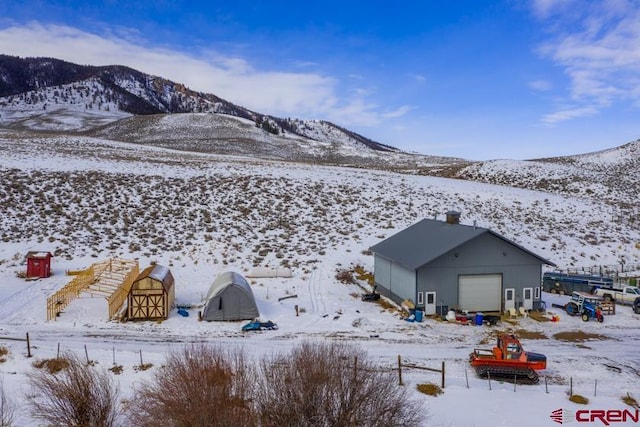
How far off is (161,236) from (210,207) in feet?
23.7

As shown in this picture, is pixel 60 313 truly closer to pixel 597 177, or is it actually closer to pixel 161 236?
pixel 161 236

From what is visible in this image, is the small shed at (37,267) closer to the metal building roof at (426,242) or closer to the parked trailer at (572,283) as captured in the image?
the metal building roof at (426,242)

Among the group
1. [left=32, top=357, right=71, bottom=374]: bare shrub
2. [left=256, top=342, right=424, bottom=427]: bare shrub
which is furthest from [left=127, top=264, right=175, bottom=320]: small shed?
[left=256, top=342, right=424, bottom=427]: bare shrub

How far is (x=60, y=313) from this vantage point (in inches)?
960

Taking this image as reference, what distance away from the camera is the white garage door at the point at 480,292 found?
1067 inches

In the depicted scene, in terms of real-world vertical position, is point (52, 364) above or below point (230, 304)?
below

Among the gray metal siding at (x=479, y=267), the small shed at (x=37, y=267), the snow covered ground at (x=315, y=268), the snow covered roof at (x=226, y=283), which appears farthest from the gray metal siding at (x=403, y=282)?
the small shed at (x=37, y=267)

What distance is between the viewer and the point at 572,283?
33188 mm

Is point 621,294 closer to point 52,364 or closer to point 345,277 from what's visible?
point 345,277

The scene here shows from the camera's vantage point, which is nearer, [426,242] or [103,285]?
[103,285]

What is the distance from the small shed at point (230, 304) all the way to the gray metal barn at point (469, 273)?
958 cm

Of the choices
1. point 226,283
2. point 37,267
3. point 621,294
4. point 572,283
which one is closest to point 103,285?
point 37,267

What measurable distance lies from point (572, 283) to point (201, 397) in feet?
105

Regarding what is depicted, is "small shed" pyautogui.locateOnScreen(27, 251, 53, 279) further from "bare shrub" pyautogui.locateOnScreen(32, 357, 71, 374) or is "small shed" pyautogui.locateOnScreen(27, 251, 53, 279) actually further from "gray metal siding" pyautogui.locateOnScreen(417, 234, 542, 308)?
"gray metal siding" pyautogui.locateOnScreen(417, 234, 542, 308)
